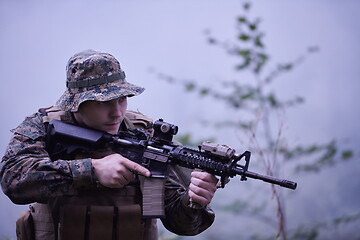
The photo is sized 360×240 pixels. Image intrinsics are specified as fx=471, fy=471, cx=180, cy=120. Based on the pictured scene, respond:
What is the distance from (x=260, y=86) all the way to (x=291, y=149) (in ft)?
2.54

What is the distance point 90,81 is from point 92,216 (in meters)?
0.69

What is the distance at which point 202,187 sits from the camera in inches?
88.2

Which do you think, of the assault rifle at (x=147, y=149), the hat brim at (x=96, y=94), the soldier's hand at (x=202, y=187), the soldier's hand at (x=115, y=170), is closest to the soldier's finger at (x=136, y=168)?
the soldier's hand at (x=115, y=170)

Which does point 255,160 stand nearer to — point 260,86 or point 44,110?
point 260,86

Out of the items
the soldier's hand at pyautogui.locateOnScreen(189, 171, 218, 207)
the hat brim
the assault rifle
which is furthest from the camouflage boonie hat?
the soldier's hand at pyautogui.locateOnScreen(189, 171, 218, 207)

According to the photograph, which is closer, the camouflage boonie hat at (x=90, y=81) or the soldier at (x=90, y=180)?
the soldier at (x=90, y=180)

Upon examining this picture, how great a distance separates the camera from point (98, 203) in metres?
2.45

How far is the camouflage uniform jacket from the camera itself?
2.21 m

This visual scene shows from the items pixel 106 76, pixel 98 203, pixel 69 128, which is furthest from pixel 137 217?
pixel 106 76

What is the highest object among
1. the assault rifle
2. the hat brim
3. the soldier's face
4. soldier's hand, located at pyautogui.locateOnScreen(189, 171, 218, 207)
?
the hat brim

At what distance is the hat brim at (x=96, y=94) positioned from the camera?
7.64 ft

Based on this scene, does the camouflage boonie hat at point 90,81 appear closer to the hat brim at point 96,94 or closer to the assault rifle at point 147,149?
the hat brim at point 96,94

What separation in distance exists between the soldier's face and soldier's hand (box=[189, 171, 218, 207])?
1.66 feet

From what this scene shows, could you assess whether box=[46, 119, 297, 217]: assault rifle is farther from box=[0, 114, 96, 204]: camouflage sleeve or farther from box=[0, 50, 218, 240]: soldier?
box=[0, 114, 96, 204]: camouflage sleeve
